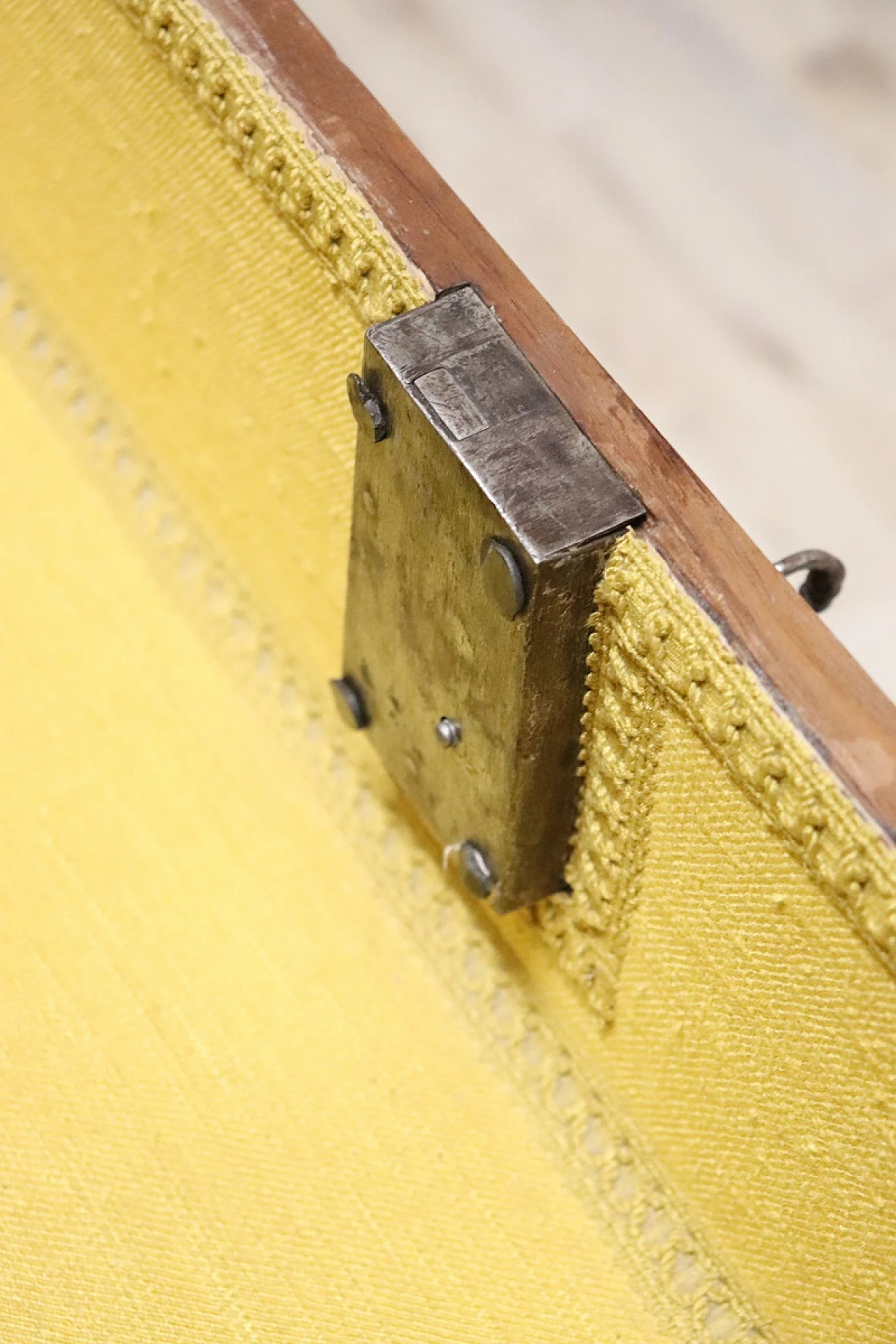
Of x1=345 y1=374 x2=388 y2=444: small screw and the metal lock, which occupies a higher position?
x1=345 y1=374 x2=388 y2=444: small screw

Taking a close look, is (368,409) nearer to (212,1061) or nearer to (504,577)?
(504,577)

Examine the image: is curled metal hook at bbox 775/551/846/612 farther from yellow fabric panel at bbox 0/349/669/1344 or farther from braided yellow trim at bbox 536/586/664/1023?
yellow fabric panel at bbox 0/349/669/1344

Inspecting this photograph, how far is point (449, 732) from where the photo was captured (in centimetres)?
61

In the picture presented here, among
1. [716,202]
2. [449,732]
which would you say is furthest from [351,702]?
[716,202]

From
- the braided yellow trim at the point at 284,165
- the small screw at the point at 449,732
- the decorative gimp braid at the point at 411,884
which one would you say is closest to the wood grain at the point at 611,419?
the braided yellow trim at the point at 284,165

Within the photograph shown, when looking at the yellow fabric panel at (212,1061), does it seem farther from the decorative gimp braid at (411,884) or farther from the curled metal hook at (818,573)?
the curled metal hook at (818,573)

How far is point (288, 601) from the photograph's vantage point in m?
0.78

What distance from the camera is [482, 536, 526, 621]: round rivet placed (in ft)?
1.66

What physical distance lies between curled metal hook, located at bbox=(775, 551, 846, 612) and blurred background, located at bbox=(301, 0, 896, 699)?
1.03 ft

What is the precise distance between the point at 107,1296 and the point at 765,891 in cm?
27

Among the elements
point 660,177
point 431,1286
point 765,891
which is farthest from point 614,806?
point 660,177

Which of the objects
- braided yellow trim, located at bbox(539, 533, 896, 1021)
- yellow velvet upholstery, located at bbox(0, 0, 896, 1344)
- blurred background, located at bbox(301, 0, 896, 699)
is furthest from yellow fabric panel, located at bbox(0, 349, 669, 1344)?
blurred background, located at bbox(301, 0, 896, 699)

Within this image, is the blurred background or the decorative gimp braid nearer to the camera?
the decorative gimp braid

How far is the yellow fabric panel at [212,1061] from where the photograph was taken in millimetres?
604
